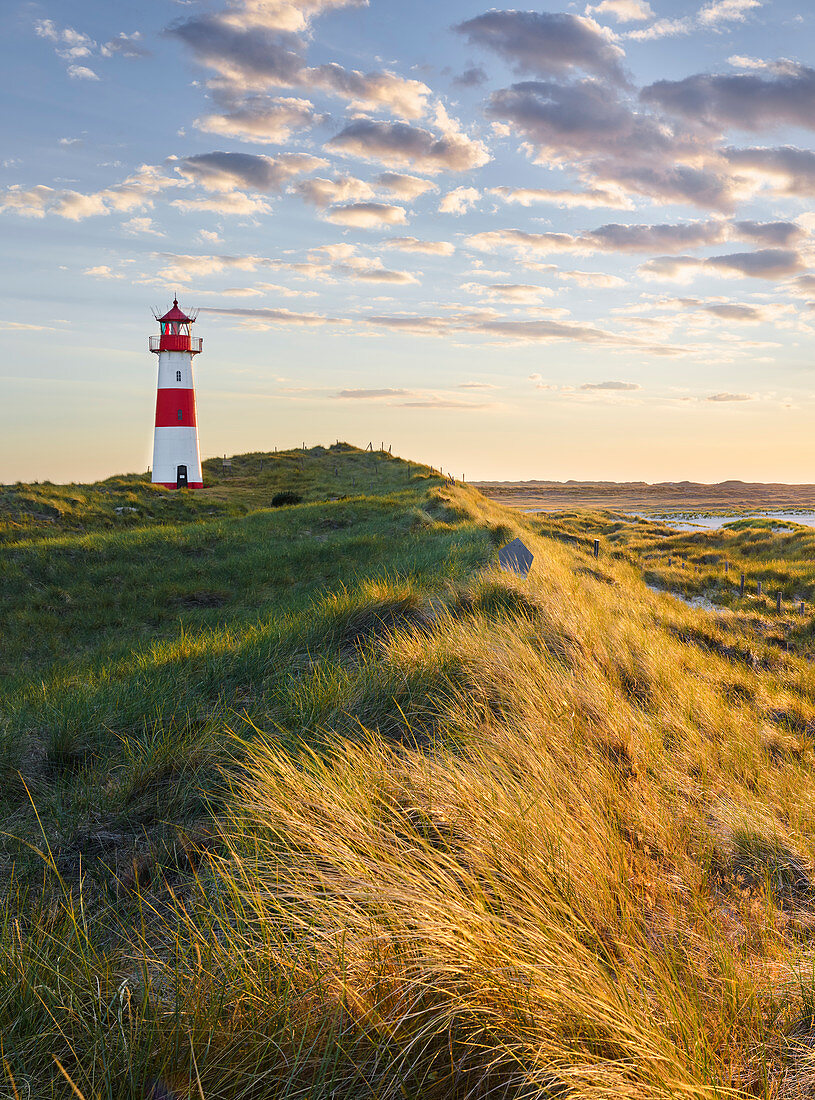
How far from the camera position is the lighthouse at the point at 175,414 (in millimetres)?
35438

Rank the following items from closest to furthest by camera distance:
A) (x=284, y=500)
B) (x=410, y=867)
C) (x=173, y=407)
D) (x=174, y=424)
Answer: (x=410, y=867)
(x=284, y=500)
(x=173, y=407)
(x=174, y=424)

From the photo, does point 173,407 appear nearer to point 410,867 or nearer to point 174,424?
point 174,424

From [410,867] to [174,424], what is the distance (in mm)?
36413

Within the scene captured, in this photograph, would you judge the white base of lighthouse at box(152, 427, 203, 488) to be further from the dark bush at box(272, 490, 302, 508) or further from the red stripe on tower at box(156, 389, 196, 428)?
the dark bush at box(272, 490, 302, 508)

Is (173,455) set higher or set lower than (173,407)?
lower

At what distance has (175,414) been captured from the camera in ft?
117

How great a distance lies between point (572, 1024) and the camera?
6.46 feet

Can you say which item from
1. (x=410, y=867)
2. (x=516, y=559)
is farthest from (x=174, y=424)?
(x=410, y=867)

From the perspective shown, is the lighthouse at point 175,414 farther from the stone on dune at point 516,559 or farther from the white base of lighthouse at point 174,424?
the stone on dune at point 516,559

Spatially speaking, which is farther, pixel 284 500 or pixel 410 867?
pixel 284 500

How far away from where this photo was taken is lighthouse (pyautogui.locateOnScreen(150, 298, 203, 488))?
35438mm

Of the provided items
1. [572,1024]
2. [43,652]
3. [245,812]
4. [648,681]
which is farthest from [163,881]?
[43,652]

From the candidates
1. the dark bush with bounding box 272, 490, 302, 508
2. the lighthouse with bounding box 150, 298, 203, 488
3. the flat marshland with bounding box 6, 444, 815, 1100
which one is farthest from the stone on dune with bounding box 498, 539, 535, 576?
the lighthouse with bounding box 150, 298, 203, 488

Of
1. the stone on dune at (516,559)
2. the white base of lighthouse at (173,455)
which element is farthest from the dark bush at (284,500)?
the stone on dune at (516,559)
